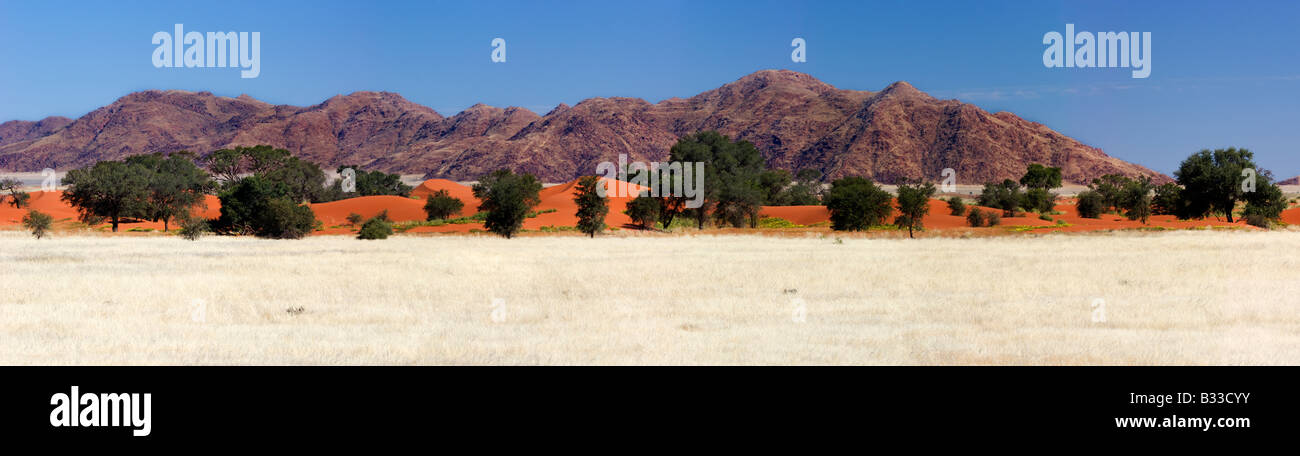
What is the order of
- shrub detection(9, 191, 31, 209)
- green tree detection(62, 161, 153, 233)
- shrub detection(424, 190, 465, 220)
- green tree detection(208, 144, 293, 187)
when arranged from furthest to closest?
green tree detection(208, 144, 293, 187), shrub detection(9, 191, 31, 209), shrub detection(424, 190, 465, 220), green tree detection(62, 161, 153, 233)

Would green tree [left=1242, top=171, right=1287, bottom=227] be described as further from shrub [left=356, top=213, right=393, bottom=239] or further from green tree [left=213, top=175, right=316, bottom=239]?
green tree [left=213, top=175, right=316, bottom=239]

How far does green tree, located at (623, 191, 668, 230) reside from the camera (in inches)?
2504

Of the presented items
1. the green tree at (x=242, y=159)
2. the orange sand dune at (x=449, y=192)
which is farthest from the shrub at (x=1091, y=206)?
the green tree at (x=242, y=159)

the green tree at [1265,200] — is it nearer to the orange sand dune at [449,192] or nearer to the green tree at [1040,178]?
the green tree at [1040,178]

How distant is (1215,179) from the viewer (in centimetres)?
6116

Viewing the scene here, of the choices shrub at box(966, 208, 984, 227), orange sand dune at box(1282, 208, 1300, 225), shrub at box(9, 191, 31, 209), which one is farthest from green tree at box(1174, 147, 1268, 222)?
shrub at box(9, 191, 31, 209)

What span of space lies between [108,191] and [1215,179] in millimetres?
83014

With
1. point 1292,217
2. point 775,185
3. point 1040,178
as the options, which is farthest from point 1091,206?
point 775,185

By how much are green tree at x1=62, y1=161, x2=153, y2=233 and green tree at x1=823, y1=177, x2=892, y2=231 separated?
175 feet

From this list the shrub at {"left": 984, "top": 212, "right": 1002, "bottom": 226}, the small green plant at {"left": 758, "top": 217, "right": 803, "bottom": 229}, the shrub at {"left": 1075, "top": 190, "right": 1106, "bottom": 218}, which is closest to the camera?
the shrub at {"left": 984, "top": 212, "right": 1002, "bottom": 226}

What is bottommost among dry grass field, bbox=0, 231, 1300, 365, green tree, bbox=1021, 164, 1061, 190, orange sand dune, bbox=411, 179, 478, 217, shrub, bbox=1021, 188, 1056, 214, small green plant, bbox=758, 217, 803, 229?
dry grass field, bbox=0, 231, 1300, 365

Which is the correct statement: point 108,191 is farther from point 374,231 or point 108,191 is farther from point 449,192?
point 449,192

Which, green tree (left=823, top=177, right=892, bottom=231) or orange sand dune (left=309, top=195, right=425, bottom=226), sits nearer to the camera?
green tree (left=823, top=177, right=892, bottom=231)

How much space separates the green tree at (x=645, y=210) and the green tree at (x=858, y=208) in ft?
44.2
